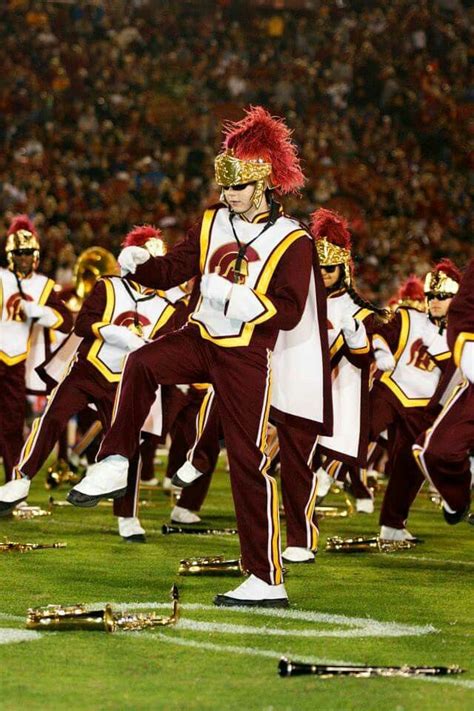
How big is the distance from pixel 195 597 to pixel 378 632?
95 centimetres

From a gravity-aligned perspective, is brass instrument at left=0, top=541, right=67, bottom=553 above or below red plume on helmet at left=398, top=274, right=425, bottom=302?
below

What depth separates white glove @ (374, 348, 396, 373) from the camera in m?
8.17

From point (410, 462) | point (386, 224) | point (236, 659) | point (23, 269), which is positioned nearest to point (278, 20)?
point (386, 224)

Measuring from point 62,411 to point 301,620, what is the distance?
3.22 m

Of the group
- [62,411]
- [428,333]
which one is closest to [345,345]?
[428,333]

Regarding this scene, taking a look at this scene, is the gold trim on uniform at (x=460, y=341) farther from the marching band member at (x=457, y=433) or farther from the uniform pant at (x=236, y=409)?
the uniform pant at (x=236, y=409)

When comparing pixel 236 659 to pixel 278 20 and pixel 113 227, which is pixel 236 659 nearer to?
pixel 113 227

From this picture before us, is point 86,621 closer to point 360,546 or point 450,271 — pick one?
point 360,546

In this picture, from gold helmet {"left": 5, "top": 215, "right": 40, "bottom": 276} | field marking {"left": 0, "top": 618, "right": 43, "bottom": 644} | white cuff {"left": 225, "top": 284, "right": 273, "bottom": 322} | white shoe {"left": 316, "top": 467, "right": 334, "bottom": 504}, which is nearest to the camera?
field marking {"left": 0, "top": 618, "right": 43, "bottom": 644}

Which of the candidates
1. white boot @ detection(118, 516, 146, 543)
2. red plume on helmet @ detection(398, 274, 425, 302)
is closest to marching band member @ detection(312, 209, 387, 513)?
white boot @ detection(118, 516, 146, 543)

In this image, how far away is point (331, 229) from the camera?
7.92m

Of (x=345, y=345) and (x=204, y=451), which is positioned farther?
(x=204, y=451)

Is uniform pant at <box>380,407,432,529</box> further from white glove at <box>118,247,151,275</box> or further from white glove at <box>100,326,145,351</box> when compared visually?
white glove at <box>118,247,151,275</box>

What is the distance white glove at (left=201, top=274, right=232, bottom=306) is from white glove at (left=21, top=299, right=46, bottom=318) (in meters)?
4.21
